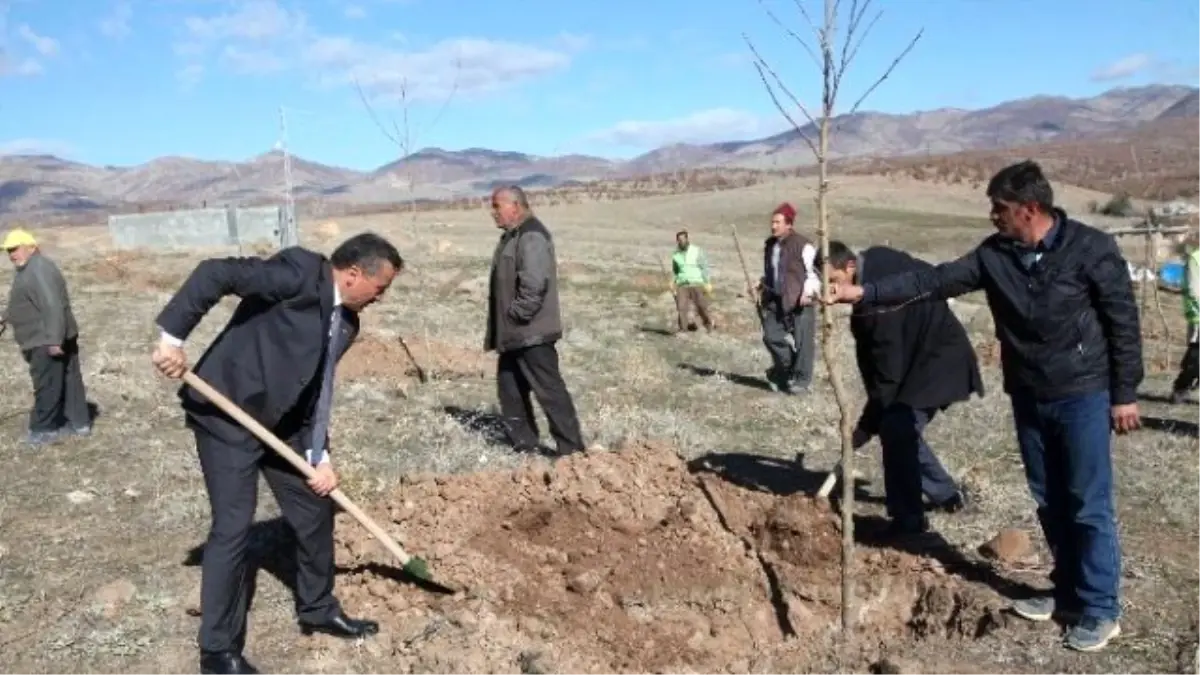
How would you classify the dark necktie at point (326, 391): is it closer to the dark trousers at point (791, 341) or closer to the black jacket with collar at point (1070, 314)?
the black jacket with collar at point (1070, 314)

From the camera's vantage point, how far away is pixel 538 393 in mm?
6320

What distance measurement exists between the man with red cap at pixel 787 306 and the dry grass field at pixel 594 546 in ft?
0.96

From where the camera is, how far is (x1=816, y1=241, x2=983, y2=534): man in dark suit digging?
16.1 ft

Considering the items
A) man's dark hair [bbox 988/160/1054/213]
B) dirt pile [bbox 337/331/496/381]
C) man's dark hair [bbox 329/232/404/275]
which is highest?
man's dark hair [bbox 988/160/1054/213]

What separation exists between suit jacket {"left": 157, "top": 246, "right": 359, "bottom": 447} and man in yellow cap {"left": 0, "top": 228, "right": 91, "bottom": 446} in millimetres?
4136

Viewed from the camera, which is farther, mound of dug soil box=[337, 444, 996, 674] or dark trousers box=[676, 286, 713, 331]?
dark trousers box=[676, 286, 713, 331]

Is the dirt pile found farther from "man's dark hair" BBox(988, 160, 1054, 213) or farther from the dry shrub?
the dry shrub

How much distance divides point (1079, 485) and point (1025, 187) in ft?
3.73

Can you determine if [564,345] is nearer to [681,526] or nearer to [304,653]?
[681,526]

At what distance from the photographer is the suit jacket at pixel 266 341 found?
→ 365 centimetres

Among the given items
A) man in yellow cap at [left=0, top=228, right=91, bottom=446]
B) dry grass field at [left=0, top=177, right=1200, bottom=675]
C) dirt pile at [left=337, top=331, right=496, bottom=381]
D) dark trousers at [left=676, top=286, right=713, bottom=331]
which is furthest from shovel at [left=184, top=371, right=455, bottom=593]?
dark trousers at [left=676, top=286, right=713, bottom=331]

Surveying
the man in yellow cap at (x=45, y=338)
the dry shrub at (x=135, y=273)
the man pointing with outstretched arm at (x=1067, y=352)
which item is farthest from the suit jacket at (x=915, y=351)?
the dry shrub at (x=135, y=273)

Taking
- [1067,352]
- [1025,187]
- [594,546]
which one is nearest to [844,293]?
[1025,187]

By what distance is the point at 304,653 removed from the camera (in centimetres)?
421
